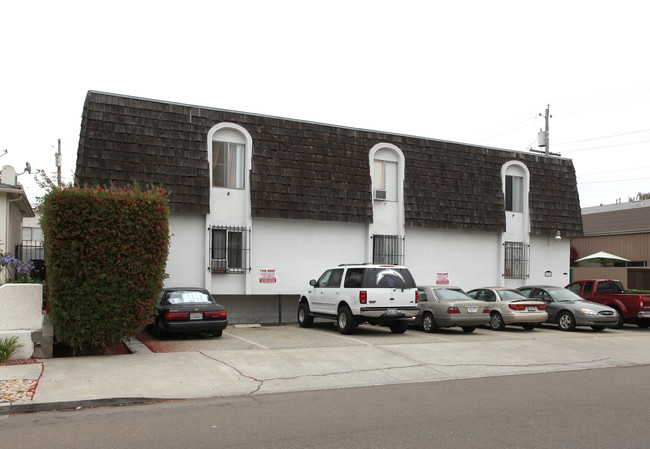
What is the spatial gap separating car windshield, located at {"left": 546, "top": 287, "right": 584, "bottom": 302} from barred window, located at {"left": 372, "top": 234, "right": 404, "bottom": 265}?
200 inches

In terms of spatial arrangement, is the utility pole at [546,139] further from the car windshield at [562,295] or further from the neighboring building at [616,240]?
the car windshield at [562,295]

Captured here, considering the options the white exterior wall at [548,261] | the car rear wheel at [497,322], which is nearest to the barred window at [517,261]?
the white exterior wall at [548,261]

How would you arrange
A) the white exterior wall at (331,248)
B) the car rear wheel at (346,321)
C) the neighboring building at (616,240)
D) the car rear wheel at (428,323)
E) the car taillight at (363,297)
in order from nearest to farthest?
the car taillight at (363,297) → the car rear wheel at (346,321) → the car rear wheel at (428,323) → the white exterior wall at (331,248) → the neighboring building at (616,240)

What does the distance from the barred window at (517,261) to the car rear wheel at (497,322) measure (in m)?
5.09

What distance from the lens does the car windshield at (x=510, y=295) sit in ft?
60.9

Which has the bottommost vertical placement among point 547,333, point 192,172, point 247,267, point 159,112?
point 547,333

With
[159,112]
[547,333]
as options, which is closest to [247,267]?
[159,112]

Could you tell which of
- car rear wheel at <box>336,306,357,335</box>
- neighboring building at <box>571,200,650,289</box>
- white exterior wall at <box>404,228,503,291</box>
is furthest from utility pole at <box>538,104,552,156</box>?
car rear wheel at <box>336,306,357,335</box>

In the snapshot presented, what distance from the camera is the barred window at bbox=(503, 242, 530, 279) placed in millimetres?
23406

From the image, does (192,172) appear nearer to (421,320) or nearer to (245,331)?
(245,331)

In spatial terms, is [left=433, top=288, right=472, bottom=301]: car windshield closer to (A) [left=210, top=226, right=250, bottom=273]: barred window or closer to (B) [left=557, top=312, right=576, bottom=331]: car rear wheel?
(B) [left=557, top=312, right=576, bottom=331]: car rear wheel

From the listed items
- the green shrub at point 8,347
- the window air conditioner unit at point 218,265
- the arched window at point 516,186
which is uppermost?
the arched window at point 516,186

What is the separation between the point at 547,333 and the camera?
58.9ft

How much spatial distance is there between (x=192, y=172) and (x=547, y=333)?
38.2 ft
